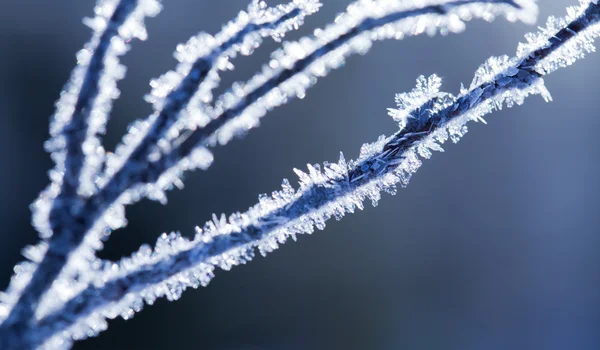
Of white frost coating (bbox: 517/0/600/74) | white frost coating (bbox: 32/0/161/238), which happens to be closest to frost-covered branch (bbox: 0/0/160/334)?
white frost coating (bbox: 32/0/161/238)

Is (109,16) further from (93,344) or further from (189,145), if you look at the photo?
(93,344)

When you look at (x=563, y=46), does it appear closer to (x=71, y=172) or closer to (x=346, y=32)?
(x=346, y=32)

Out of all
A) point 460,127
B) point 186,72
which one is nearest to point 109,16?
point 186,72

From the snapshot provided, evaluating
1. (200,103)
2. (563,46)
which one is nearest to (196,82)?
(200,103)

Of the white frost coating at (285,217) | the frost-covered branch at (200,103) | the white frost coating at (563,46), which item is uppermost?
the frost-covered branch at (200,103)

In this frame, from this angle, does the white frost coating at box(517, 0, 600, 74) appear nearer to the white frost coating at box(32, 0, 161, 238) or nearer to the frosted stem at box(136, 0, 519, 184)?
the frosted stem at box(136, 0, 519, 184)

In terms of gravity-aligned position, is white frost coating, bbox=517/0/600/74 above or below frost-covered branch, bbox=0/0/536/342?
below

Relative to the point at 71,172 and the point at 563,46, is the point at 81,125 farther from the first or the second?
the point at 563,46

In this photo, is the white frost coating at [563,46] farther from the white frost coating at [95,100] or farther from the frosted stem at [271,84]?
the white frost coating at [95,100]

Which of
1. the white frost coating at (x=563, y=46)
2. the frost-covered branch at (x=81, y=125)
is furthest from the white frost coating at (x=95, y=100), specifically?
the white frost coating at (x=563, y=46)

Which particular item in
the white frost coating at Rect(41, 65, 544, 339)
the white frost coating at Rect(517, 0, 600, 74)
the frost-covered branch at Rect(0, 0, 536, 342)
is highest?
the frost-covered branch at Rect(0, 0, 536, 342)
